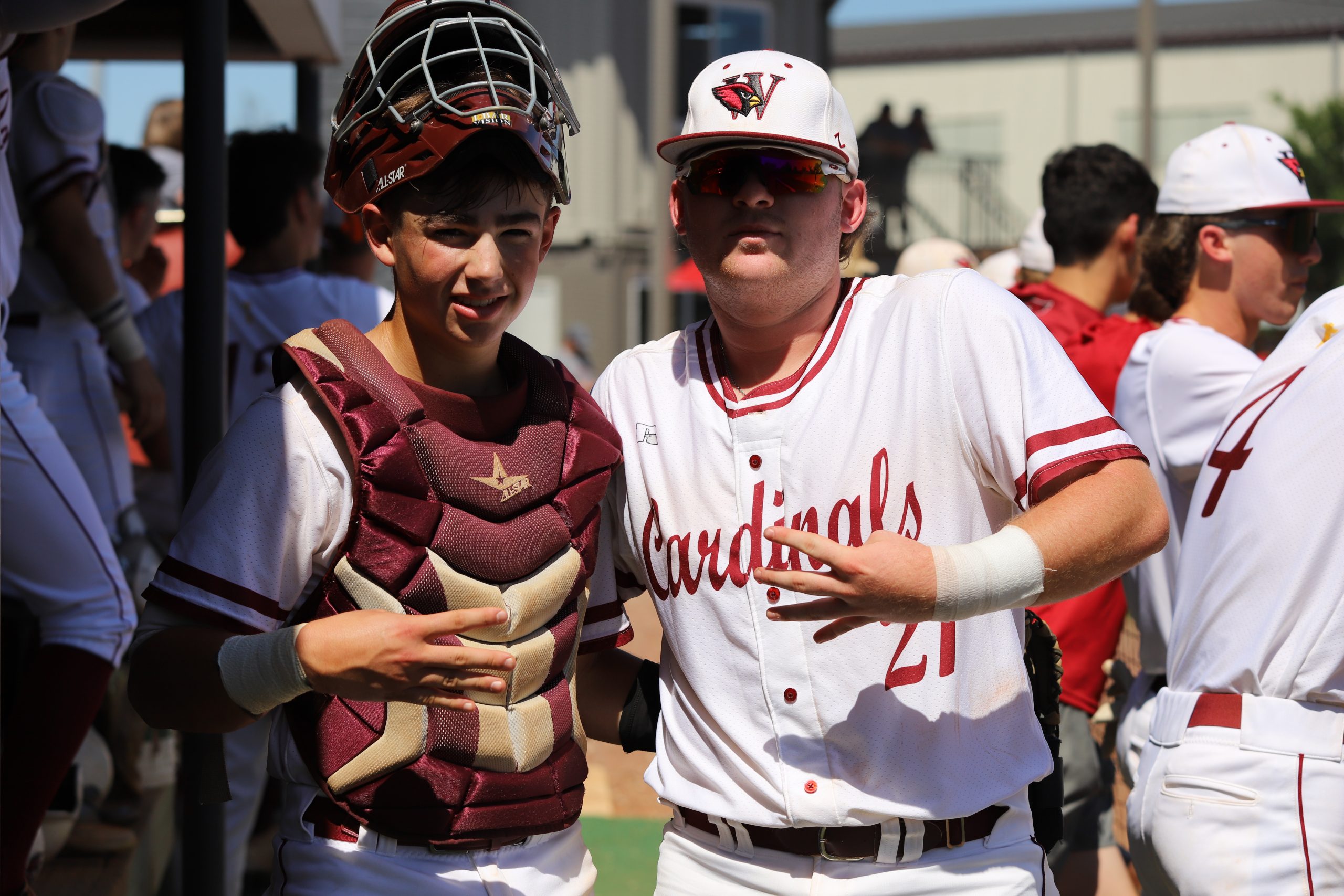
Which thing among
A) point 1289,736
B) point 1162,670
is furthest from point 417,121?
point 1162,670

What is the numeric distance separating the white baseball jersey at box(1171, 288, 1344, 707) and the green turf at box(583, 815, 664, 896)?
2654mm

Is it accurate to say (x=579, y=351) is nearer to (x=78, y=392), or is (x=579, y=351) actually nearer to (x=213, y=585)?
(x=78, y=392)

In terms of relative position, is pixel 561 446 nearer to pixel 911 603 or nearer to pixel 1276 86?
pixel 911 603

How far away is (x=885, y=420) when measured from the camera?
7.81ft

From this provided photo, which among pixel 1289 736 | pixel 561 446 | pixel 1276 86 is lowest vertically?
pixel 1289 736

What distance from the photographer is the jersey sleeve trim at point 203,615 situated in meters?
2.12

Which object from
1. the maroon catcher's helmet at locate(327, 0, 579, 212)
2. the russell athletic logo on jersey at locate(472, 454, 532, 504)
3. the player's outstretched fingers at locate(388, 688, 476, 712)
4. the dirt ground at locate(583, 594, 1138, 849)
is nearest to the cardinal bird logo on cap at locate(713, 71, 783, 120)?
the maroon catcher's helmet at locate(327, 0, 579, 212)

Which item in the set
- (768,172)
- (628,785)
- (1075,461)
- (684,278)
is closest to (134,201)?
(628,785)

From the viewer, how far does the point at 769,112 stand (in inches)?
95.6

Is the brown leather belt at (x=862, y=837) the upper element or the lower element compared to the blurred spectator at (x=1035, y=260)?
lower

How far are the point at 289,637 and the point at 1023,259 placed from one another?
184 inches

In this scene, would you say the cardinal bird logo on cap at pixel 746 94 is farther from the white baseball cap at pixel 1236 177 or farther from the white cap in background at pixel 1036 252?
the white cap in background at pixel 1036 252

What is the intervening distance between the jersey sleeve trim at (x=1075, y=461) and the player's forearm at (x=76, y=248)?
3073 millimetres

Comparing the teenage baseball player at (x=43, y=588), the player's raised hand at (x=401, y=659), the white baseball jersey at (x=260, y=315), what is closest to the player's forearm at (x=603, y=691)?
the player's raised hand at (x=401, y=659)
